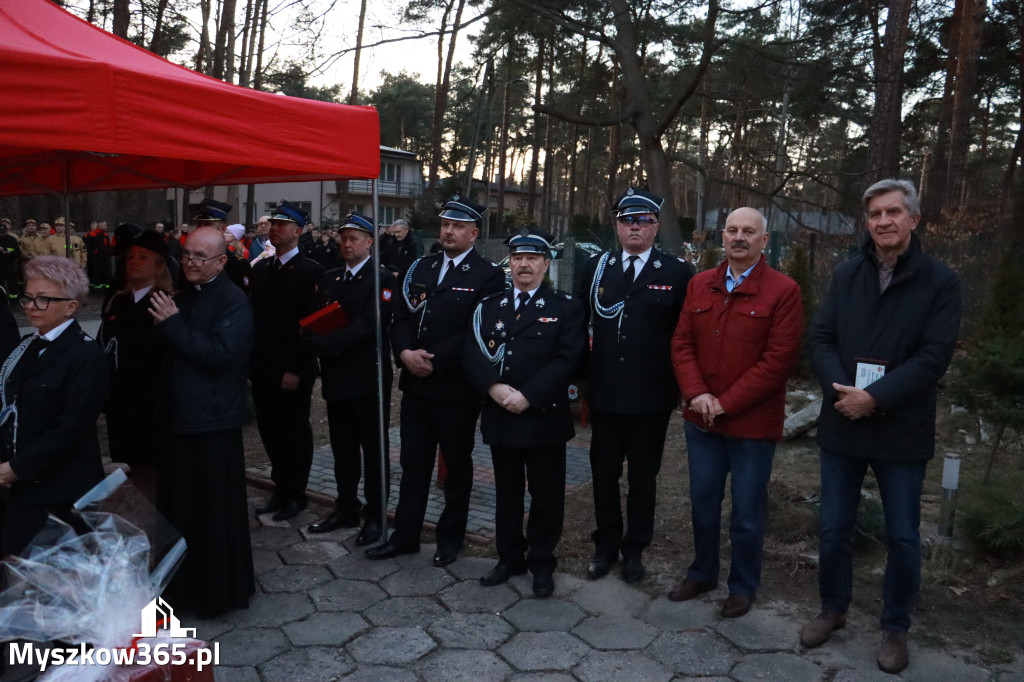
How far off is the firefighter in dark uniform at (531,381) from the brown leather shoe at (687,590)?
60 centimetres

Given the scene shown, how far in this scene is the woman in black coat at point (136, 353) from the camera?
13.4ft

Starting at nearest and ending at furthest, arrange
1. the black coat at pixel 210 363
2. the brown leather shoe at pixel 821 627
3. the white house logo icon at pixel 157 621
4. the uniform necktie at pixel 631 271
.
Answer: the white house logo icon at pixel 157 621
the brown leather shoe at pixel 821 627
the black coat at pixel 210 363
the uniform necktie at pixel 631 271

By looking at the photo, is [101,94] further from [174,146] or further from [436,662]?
[436,662]

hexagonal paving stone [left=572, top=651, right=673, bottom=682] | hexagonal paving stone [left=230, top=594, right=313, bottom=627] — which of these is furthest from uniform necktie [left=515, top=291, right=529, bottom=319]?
hexagonal paving stone [left=230, top=594, right=313, bottom=627]

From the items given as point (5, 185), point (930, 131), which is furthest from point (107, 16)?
point (930, 131)

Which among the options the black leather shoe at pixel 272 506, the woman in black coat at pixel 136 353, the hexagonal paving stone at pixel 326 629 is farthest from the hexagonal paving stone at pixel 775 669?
the black leather shoe at pixel 272 506

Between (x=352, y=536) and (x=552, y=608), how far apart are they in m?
1.48

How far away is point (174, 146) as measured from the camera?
3.47 metres

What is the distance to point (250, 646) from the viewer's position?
355cm

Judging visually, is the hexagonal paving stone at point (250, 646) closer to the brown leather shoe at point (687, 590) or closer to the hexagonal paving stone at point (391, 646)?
the hexagonal paving stone at point (391, 646)

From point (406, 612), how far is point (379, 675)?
605 mm

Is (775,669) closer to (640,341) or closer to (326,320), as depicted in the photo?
(640,341)

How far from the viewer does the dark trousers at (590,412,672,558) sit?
4203 mm

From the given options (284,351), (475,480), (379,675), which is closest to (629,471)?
(379,675)
